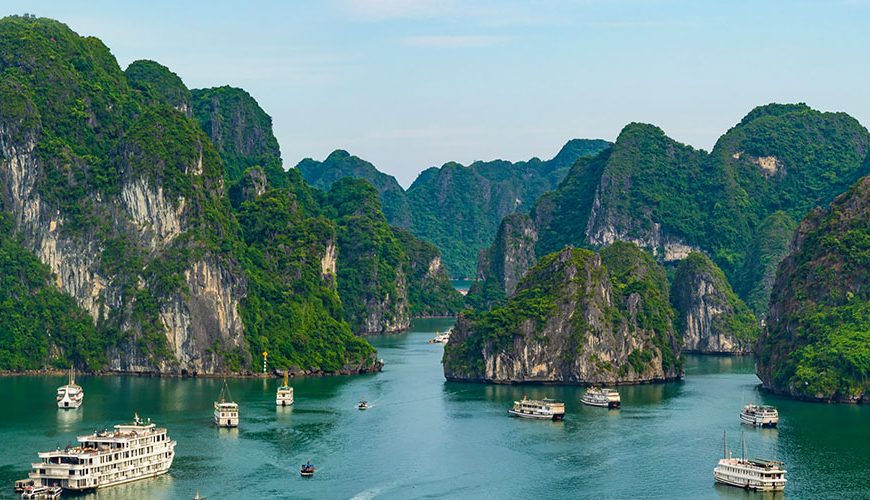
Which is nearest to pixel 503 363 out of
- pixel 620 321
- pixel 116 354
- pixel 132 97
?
pixel 620 321

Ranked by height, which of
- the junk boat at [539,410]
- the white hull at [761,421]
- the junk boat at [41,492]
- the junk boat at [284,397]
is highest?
the junk boat at [284,397]

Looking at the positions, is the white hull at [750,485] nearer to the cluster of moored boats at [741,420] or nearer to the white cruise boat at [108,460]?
the cluster of moored boats at [741,420]

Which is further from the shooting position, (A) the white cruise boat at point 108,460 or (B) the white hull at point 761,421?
(B) the white hull at point 761,421

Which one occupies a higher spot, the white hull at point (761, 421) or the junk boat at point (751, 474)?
the white hull at point (761, 421)

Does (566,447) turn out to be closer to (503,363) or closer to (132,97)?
(503,363)

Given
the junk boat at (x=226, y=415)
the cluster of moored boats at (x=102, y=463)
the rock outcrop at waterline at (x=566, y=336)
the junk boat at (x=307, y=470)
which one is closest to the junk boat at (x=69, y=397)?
the junk boat at (x=226, y=415)

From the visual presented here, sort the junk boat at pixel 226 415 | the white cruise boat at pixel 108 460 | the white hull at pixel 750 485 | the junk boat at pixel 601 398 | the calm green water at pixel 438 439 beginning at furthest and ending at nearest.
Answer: the junk boat at pixel 601 398 < the junk boat at pixel 226 415 < the calm green water at pixel 438 439 < the white hull at pixel 750 485 < the white cruise boat at pixel 108 460

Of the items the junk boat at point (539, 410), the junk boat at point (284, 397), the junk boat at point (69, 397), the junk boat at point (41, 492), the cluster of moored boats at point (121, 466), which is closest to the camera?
the junk boat at point (41, 492)
